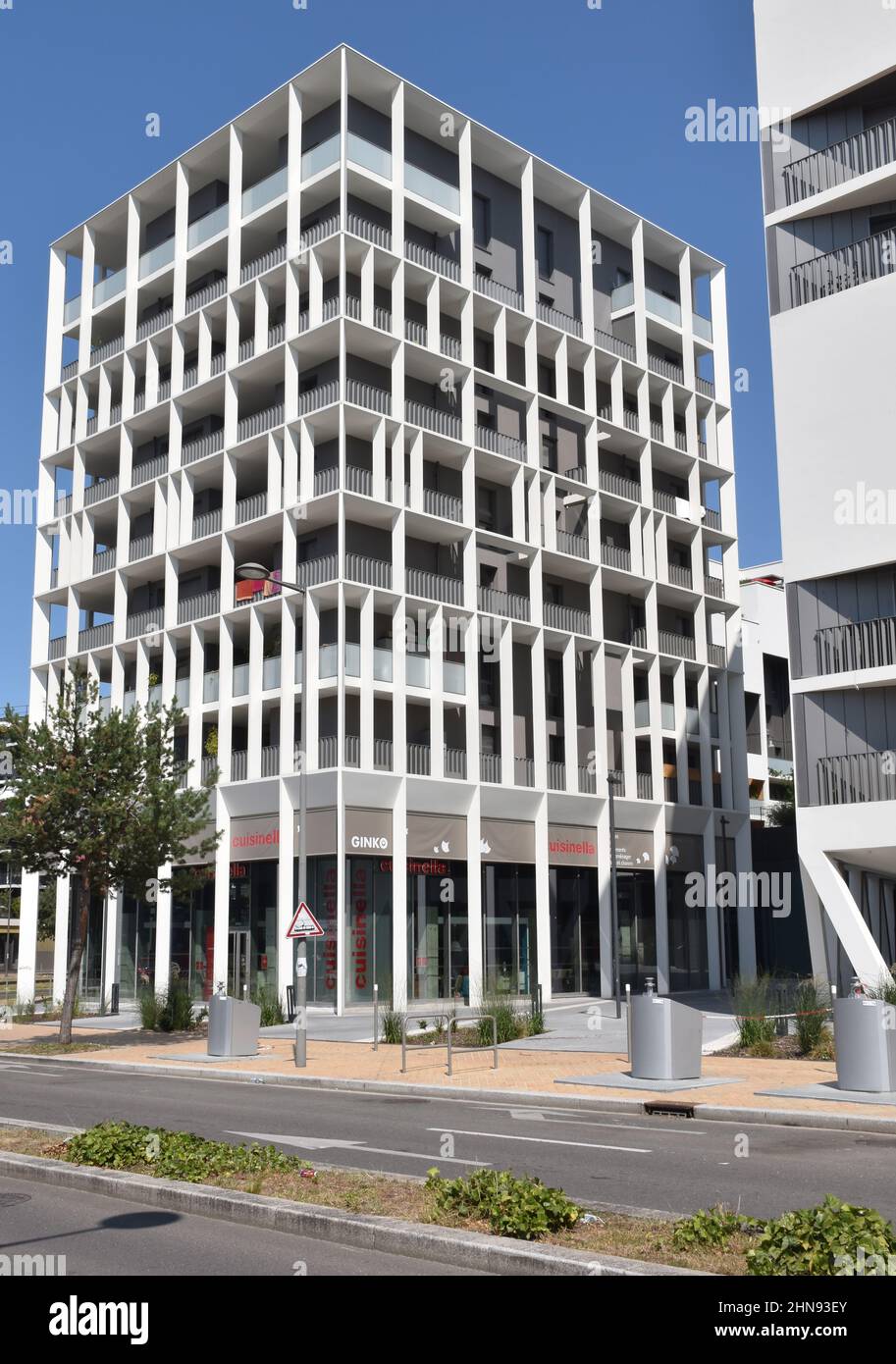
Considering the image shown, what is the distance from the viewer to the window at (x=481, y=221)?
45.8m

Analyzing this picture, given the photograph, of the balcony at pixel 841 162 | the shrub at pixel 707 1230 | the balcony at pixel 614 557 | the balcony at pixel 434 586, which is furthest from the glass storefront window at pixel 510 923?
the shrub at pixel 707 1230

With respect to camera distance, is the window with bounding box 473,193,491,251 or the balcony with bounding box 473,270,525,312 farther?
the window with bounding box 473,193,491,251

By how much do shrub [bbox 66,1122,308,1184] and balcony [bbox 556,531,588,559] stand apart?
36.0 metres

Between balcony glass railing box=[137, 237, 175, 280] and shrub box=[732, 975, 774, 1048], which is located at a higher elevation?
balcony glass railing box=[137, 237, 175, 280]

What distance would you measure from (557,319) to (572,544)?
844 centimetres

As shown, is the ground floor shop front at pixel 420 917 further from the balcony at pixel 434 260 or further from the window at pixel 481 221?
the window at pixel 481 221

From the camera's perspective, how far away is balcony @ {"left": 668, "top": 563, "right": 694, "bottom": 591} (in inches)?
1973

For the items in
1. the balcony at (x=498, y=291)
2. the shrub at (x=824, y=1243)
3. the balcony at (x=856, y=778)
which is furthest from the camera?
the balcony at (x=498, y=291)

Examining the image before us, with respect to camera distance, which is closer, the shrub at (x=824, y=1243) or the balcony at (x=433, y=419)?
the shrub at (x=824, y=1243)

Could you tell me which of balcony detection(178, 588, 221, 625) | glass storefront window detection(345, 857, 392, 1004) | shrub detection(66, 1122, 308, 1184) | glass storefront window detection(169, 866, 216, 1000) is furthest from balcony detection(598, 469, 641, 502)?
shrub detection(66, 1122, 308, 1184)

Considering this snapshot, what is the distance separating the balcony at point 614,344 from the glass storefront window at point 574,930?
19.6 m

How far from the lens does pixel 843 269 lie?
29062 mm

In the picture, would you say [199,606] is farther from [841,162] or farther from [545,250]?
[841,162]

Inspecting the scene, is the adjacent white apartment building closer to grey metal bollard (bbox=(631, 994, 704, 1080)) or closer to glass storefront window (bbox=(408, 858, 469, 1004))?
grey metal bollard (bbox=(631, 994, 704, 1080))
